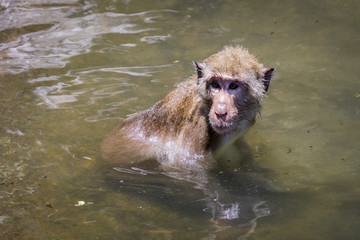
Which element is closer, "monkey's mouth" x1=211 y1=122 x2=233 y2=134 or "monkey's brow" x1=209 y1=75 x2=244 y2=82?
"monkey's mouth" x1=211 y1=122 x2=233 y2=134

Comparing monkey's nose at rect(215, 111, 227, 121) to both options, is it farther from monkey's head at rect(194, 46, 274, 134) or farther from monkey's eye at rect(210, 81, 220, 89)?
monkey's eye at rect(210, 81, 220, 89)

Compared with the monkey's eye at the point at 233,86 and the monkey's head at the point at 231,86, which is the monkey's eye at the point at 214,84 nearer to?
the monkey's head at the point at 231,86

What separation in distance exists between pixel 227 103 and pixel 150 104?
255cm

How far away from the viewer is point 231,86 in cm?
664

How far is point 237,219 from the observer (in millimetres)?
5941

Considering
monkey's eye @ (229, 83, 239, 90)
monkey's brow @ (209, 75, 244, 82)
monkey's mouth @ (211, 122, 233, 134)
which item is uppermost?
monkey's brow @ (209, 75, 244, 82)

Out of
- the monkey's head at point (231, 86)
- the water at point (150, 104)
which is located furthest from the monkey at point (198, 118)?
the water at point (150, 104)

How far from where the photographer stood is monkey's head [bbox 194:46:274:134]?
21.2ft

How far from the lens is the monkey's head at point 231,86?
254 inches

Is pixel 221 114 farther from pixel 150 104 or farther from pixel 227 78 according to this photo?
pixel 150 104

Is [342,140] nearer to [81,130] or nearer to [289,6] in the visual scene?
[81,130]

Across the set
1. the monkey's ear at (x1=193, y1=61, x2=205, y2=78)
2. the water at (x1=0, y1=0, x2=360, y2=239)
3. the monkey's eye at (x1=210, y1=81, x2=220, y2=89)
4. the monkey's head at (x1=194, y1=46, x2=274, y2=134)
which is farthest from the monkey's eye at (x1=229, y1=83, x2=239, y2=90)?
the water at (x1=0, y1=0, x2=360, y2=239)

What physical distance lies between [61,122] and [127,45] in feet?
8.87

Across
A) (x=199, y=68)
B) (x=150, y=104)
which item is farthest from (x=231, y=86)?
(x=150, y=104)
